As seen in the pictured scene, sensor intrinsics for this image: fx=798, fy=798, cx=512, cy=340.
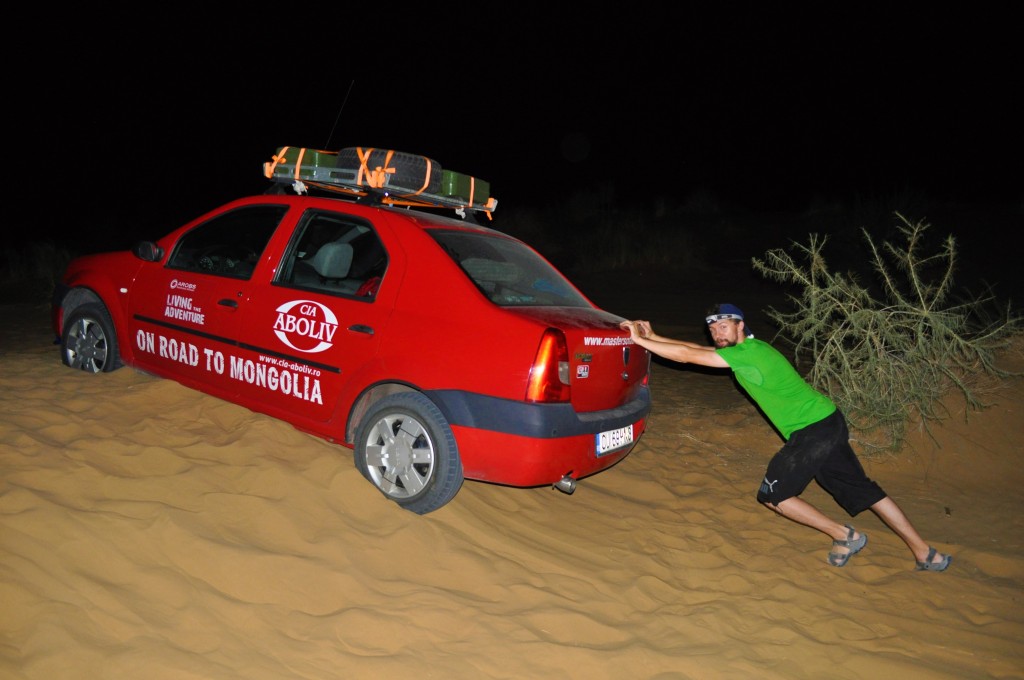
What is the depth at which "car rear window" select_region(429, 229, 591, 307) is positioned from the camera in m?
4.68

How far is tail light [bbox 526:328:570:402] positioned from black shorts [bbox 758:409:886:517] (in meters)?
1.49

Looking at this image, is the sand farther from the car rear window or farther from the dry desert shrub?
the car rear window

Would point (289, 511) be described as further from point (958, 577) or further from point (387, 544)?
point (958, 577)

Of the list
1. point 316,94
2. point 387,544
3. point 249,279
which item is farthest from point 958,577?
point 316,94

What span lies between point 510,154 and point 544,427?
48.5 metres

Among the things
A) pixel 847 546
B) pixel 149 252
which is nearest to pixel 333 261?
pixel 149 252

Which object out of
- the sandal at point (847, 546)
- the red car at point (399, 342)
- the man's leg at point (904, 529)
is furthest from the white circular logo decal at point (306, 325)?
the man's leg at point (904, 529)

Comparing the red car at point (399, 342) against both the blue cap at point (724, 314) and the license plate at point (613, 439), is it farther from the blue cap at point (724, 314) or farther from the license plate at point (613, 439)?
the blue cap at point (724, 314)

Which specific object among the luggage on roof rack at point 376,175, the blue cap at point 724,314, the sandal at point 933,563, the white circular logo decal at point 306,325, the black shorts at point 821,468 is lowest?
the sandal at point 933,563

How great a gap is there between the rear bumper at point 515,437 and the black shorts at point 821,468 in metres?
1.24

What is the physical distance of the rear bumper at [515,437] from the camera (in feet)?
13.5

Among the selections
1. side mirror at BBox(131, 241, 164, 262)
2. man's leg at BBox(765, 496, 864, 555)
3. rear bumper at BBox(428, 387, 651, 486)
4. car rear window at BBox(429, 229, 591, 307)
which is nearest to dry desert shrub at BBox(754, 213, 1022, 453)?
man's leg at BBox(765, 496, 864, 555)

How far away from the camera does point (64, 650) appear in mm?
2812

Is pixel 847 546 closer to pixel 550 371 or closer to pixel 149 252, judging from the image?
pixel 550 371
